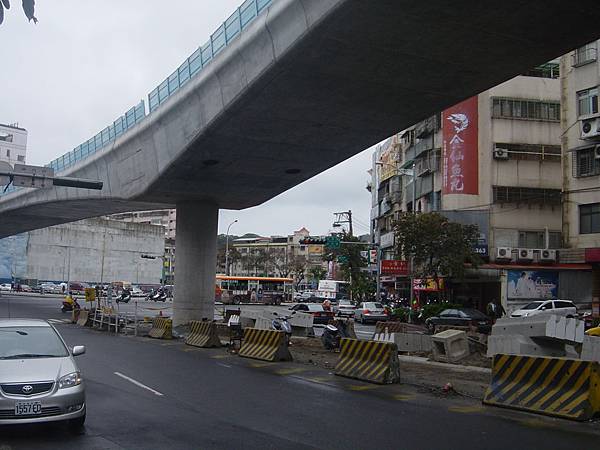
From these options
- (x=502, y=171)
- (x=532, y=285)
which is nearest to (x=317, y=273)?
(x=502, y=171)

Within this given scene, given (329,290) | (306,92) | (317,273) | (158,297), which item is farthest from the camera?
(317,273)

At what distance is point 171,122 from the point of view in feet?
83.4

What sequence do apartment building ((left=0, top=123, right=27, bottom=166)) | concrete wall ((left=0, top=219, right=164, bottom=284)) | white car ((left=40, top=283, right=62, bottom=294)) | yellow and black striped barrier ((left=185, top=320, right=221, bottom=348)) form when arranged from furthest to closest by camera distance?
apartment building ((left=0, top=123, right=27, bottom=166))
concrete wall ((left=0, top=219, right=164, bottom=284))
white car ((left=40, top=283, right=62, bottom=294))
yellow and black striped barrier ((left=185, top=320, right=221, bottom=348))

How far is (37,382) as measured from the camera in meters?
8.07

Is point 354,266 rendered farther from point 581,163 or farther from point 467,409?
point 467,409

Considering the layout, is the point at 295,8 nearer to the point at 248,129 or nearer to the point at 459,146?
the point at 248,129

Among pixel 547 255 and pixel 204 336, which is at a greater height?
pixel 547 255

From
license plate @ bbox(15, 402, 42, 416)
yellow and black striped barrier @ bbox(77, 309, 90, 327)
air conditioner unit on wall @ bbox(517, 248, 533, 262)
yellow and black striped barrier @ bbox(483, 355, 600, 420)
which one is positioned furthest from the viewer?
air conditioner unit on wall @ bbox(517, 248, 533, 262)

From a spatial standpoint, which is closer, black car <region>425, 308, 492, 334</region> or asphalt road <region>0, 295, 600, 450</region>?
asphalt road <region>0, 295, 600, 450</region>

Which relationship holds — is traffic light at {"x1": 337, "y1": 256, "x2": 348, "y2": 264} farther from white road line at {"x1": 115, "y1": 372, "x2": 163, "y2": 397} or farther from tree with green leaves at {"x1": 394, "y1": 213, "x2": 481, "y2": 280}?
white road line at {"x1": 115, "y1": 372, "x2": 163, "y2": 397}

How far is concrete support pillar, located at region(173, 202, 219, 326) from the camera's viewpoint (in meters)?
31.7

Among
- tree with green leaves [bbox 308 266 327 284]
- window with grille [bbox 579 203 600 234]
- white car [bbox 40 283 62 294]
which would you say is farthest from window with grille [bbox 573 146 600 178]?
tree with green leaves [bbox 308 266 327 284]

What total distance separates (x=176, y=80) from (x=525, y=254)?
89.8 feet

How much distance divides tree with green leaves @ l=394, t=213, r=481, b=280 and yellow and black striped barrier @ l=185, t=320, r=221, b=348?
1864 centimetres
